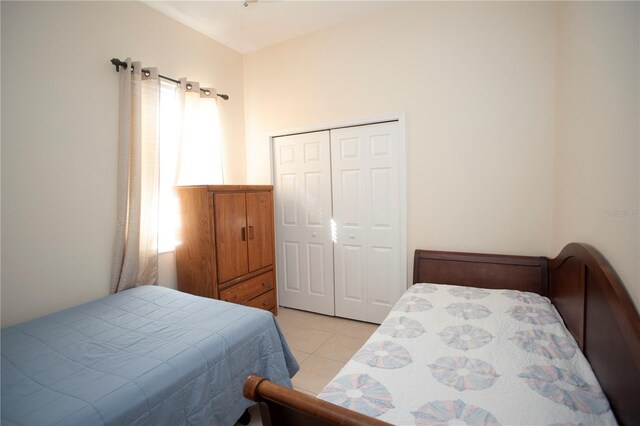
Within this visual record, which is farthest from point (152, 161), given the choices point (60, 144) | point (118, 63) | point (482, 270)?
point (482, 270)

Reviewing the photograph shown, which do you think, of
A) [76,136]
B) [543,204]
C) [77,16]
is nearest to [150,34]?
Result: [77,16]

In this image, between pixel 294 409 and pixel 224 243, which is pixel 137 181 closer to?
pixel 224 243

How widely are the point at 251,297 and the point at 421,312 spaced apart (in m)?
1.66

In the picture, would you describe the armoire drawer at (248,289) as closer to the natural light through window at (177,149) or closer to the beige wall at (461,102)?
the natural light through window at (177,149)

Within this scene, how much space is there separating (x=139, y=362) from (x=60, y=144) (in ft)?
5.34

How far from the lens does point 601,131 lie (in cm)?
137

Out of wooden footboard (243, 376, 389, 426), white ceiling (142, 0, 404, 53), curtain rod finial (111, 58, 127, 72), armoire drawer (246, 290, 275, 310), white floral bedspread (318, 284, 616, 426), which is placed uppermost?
white ceiling (142, 0, 404, 53)

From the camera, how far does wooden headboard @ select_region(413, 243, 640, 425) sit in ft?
3.09

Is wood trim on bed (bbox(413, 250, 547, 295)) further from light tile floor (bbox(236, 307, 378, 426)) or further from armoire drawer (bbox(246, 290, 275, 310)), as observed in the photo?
armoire drawer (bbox(246, 290, 275, 310))

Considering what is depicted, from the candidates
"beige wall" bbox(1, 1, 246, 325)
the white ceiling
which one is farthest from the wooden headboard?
"beige wall" bbox(1, 1, 246, 325)

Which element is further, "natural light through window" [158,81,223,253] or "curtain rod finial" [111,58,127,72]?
"natural light through window" [158,81,223,253]

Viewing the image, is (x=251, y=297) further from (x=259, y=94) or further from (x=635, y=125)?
(x=635, y=125)

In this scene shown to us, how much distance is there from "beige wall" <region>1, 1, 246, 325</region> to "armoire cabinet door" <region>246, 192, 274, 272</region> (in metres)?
1.11

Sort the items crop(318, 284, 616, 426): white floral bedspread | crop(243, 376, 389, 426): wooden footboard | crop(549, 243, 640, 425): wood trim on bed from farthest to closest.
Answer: crop(318, 284, 616, 426): white floral bedspread → crop(549, 243, 640, 425): wood trim on bed → crop(243, 376, 389, 426): wooden footboard
